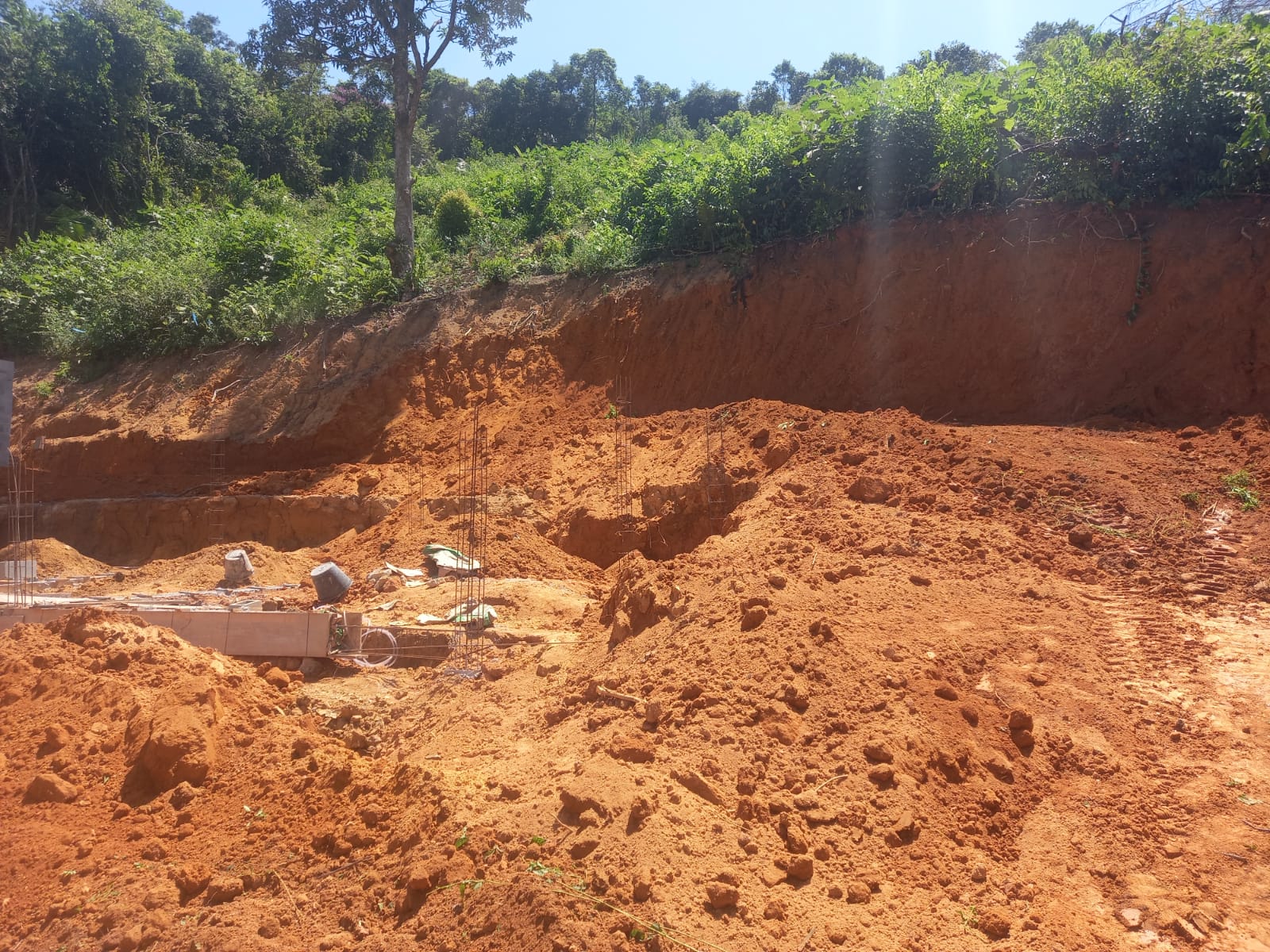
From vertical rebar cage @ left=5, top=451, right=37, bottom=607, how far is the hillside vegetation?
2.72m

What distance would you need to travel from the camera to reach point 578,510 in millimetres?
9102

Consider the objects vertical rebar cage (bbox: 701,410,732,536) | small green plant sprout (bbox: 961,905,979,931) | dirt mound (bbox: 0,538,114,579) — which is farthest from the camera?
dirt mound (bbox: 0,538,114,579)

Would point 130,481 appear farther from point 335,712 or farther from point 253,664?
point 335,712

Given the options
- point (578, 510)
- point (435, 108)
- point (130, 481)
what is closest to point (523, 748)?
point (578, 510)

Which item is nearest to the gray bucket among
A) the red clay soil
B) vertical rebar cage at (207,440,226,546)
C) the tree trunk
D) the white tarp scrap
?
the red clay soil

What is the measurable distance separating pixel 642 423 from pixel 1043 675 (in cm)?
595

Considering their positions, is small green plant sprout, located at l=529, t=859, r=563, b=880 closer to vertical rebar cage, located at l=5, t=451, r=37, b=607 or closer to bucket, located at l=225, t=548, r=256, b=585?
vertical rebar cage, located at l=5, t=451, r=37, b=607

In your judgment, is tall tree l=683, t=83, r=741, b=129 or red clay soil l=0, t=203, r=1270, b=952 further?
tall tree l=683, t=83, r=741, b=129

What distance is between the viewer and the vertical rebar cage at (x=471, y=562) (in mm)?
6824

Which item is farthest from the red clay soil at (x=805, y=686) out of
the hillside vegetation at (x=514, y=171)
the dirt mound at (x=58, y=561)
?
the dirt mound at (x=58, y=561)

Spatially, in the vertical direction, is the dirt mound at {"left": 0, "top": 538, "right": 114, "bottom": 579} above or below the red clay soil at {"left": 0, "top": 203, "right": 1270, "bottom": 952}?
below

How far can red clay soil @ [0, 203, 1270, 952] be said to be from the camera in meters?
3.48

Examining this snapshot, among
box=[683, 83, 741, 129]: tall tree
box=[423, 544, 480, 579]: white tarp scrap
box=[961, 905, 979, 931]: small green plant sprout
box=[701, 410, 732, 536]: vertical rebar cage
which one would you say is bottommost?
box=[961, 905, 979, 931]: small green plant sprout

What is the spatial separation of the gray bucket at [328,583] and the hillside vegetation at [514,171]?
5.67m
